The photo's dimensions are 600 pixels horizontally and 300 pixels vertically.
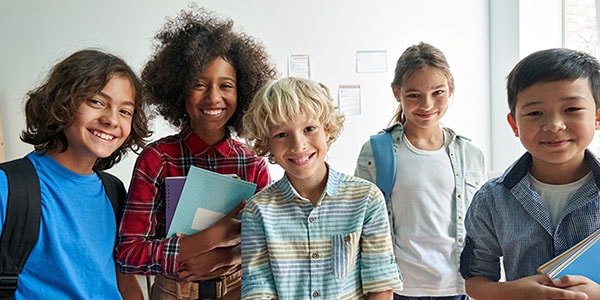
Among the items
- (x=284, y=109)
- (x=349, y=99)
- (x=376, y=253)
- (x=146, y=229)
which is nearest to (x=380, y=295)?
(x=376, y=253)

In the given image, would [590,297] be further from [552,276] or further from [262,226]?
[262,226]

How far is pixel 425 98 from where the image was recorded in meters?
1.76

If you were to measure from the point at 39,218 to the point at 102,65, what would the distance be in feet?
1.40

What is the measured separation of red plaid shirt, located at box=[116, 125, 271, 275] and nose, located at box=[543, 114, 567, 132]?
75 centimetres

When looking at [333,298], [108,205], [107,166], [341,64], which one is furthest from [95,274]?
[341,64]

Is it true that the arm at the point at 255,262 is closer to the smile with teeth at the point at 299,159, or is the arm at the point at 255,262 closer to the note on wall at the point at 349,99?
the smile with teeth at the point at 299,159

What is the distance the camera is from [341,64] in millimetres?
3729

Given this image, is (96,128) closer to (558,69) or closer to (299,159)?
(299,159)

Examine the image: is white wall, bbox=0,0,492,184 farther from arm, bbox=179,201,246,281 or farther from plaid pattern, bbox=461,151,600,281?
plaid pattern, bbox=461,151,600,281

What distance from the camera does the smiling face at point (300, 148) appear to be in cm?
126

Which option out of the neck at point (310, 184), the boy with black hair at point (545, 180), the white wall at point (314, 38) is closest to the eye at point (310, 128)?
the neck at point (310, 184)

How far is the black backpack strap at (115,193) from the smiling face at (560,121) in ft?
3.43

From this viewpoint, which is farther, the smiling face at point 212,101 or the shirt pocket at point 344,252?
the smiling face at point 212,101

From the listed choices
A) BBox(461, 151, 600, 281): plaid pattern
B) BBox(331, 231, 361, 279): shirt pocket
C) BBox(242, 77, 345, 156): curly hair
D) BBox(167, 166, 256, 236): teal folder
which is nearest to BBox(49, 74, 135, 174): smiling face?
BBox(167, 166, 256, 236): teal folder
